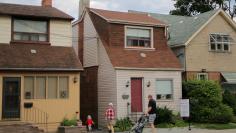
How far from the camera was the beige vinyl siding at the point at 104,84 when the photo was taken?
27969mm

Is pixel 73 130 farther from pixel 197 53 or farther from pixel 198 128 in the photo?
pixel 197 53

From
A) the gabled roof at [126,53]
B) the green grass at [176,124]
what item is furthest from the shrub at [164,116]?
the gabled roof at [126,53]

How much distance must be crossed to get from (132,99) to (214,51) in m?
9.38

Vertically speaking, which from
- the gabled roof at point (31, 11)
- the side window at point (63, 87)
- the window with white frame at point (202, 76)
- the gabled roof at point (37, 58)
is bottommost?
the side window at point (63, 87)

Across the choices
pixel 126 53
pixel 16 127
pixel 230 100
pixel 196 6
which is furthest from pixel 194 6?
pixel 16 127

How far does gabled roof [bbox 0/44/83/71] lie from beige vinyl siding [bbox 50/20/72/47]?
0.37 m

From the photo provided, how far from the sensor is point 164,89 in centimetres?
2966

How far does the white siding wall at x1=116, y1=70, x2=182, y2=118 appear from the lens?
90.8 ft

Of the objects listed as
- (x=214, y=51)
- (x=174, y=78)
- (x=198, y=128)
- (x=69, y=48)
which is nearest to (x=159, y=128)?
(x=198, y=128)

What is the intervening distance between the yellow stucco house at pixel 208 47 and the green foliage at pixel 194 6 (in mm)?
21979

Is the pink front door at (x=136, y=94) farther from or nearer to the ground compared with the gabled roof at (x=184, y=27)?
nearer to the ground

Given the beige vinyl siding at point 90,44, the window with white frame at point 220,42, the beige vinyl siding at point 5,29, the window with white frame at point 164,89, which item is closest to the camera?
the beige vinyl siding at point 5,29

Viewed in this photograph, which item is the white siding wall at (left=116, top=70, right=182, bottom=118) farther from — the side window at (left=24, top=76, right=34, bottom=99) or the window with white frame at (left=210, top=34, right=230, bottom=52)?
the window with white frame at (left=210, top=34, right=230, bottom=52)

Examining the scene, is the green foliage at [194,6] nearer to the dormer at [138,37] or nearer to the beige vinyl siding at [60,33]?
the dormer at [138,37]
